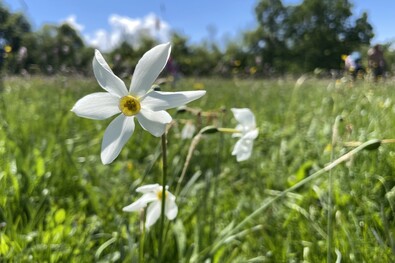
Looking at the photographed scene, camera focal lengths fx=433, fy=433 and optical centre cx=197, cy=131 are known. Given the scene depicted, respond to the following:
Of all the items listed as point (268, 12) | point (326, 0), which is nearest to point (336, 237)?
point (326, 0)

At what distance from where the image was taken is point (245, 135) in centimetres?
99

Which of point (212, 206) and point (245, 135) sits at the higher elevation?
point (245, 135)

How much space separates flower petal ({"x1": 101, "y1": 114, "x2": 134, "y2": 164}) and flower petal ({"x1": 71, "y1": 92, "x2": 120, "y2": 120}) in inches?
0.7

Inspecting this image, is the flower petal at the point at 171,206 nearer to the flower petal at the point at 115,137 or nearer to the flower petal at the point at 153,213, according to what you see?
the flower petal at the point at 153,213

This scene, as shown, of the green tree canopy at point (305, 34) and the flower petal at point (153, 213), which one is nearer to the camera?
the flower petal at point (153, 213)

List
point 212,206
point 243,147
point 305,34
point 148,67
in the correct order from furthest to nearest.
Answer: point 305,34
point 212,206
point 243,147
point 148,67

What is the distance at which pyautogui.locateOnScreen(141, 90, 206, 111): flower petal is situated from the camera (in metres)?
0.61

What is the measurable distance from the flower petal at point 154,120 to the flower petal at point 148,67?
0.03 meters

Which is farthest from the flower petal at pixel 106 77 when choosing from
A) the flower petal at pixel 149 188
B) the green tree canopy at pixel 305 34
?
the green tree canopy at pixel 305 34

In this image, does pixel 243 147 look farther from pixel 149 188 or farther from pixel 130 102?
pixel 130 102

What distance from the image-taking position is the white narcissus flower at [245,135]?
99 centimetres

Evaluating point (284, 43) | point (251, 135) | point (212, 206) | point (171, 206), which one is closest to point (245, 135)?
point (251, 135)

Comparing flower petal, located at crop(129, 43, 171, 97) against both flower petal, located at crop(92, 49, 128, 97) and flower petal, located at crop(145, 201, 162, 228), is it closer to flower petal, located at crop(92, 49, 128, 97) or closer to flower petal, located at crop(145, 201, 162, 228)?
flower petal, located at crop(92, 49, 128, 97)

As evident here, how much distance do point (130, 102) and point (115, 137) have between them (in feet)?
0.18
